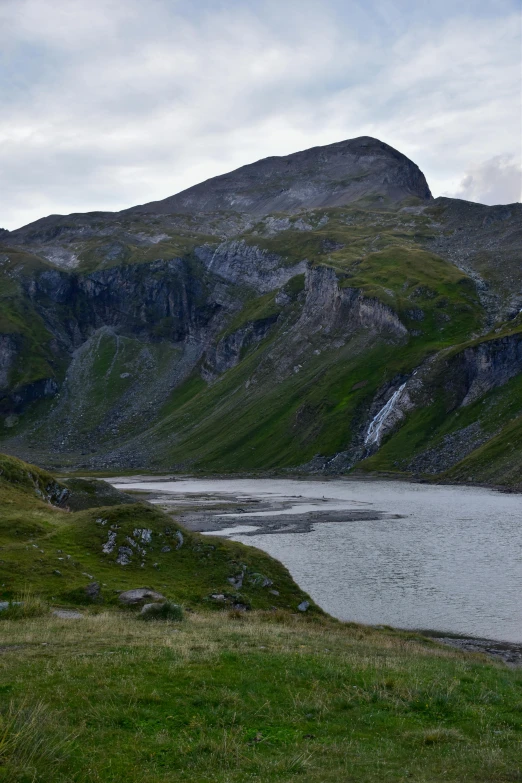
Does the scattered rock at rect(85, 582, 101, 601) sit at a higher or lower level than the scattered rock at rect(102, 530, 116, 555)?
lower

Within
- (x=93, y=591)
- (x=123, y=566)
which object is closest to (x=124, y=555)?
(x=123, y=566)

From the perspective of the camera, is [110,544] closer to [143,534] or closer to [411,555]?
[143,534]

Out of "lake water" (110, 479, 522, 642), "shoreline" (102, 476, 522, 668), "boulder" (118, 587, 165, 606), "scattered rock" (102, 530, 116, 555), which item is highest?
"scattered rock" (102, 530, 116, 555)

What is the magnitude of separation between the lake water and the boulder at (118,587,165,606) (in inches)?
598

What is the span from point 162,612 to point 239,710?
1695 centimetres

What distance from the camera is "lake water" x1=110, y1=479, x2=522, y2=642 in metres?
47.6

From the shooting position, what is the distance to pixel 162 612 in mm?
34344

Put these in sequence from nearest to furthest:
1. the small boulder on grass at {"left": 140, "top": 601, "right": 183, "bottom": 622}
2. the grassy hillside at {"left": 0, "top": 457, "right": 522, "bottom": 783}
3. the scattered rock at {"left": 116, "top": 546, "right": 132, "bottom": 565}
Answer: the grassy hillside at {"left": 0, "top": 457, "right": 522, "bottom": 783} < the small boulder on grass at {"left": 140, "top": 601, "right": 183, "bottom": 622} < the scattered rock at {"left": 116, "top": 546, "right": 132, "bottom": 565}

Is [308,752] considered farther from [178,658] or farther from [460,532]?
[460,532]

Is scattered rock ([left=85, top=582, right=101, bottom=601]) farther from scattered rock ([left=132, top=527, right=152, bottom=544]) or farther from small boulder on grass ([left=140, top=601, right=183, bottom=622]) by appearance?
scattered rock ([left=132, top=527, right=152, bottom=544])

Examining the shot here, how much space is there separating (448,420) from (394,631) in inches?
6271

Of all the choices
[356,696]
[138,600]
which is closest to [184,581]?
[138,600]

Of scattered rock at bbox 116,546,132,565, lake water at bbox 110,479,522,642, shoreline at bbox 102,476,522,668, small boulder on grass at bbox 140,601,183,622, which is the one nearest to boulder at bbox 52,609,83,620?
small boulder on grass at bbox 140,601,183,622

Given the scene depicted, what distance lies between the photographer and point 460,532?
82.1m
